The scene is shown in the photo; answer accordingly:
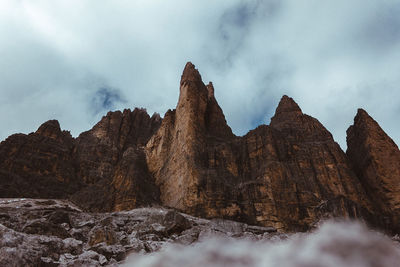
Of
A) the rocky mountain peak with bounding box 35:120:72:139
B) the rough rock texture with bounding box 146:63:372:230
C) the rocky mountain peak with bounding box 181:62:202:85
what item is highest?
the rocky mountain peak with bounding box 181:62:202:85

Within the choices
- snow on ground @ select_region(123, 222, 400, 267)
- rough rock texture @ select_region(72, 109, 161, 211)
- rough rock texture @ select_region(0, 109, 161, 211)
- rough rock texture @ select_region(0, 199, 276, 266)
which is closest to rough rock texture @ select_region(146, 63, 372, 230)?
rough rock texture @ select_region(72, 109, 161, 211)

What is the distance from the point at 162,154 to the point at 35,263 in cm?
4134

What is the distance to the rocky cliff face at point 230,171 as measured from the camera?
123 ft

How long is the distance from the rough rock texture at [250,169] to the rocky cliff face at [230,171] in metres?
0.13

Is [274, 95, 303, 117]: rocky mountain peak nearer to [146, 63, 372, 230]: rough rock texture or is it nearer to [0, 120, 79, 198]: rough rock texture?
[146, 63, 372, 230]: rough rock texture

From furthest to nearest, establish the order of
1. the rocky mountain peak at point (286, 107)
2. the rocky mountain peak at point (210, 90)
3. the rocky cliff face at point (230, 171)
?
the rocky mountain peak at point (210, 90), the rocky mountain peak at point (286, 107), the rocky cliff face at point (230, 171)

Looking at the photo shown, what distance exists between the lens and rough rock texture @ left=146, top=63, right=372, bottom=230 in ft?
121

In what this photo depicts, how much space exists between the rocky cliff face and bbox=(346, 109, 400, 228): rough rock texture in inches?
4.8

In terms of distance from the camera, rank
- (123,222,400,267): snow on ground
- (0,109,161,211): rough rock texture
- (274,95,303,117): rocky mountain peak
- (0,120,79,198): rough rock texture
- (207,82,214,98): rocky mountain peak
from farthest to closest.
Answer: (207,82,214,98): rocky mountain peak, (274,95,303,117): rocky mountain peak, (0,120,79,198): rough rock texture, (0,109,161,211): rough rock texture, (123,222,400,267): snow on ground

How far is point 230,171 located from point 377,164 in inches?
777

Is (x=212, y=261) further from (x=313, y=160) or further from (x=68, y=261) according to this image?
(x=313, y=160)

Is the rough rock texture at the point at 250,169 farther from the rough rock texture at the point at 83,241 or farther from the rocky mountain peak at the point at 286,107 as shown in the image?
the rough rock texture at the point at 83,241

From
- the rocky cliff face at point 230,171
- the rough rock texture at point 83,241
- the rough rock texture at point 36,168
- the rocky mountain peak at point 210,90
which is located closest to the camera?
the rough rock texture at point 83,241

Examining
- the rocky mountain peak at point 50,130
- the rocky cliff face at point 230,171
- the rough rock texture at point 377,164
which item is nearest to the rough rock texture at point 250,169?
the rocky cliff face at point 230,171
